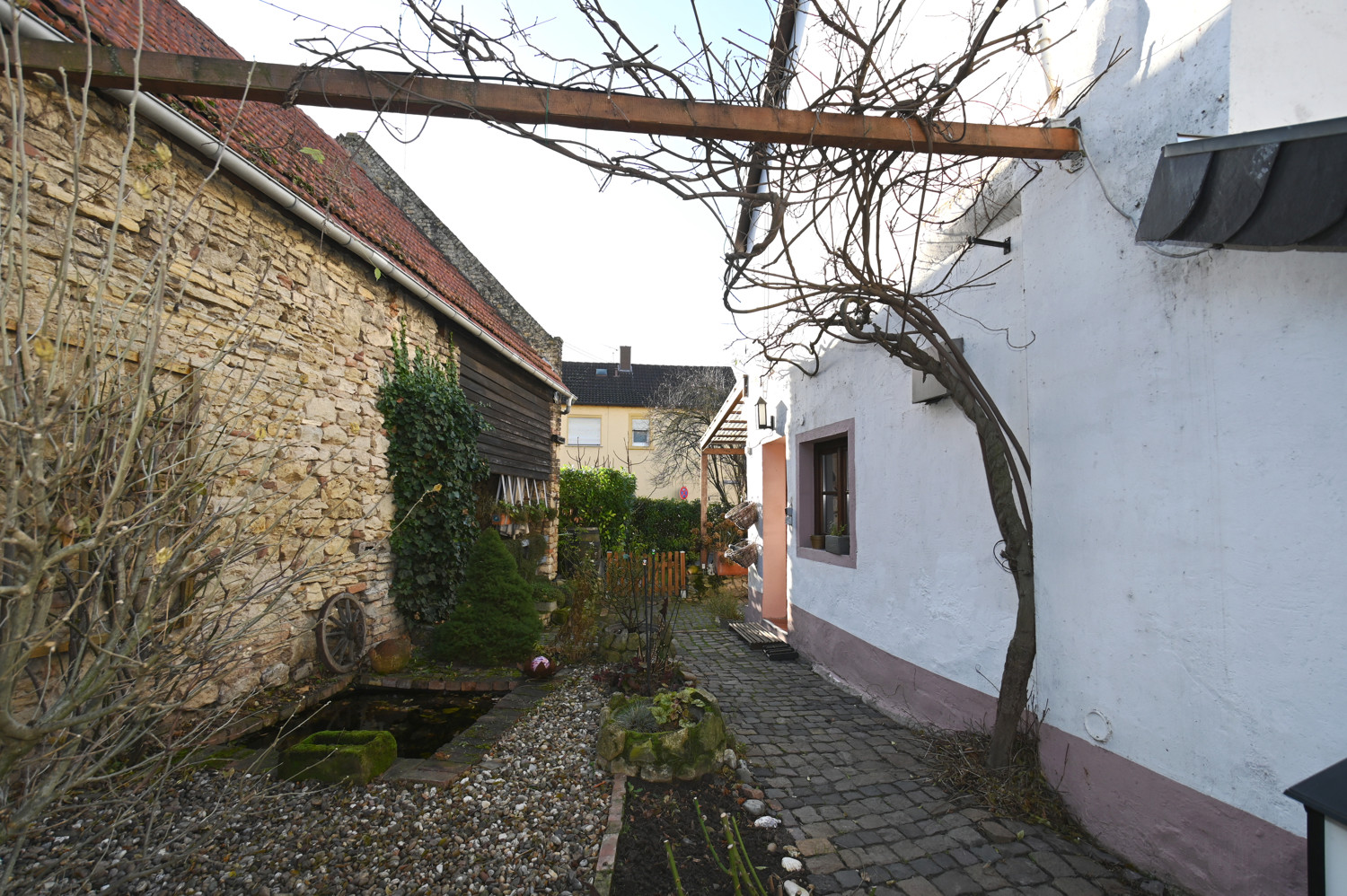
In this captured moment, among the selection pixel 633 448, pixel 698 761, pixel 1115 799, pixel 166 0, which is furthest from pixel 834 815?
pixel 633 448

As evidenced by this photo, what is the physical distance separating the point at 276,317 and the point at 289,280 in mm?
374

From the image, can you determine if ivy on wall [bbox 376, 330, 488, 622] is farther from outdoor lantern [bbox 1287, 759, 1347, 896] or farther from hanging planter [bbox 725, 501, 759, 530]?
outdoor lantern [bbox 1287, 759, 1347, 896]

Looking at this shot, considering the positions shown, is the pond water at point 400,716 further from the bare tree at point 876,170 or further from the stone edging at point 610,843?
the bare tree at point 876,170

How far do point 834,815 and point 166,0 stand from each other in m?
7.89

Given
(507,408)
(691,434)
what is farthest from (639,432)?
(507,408)

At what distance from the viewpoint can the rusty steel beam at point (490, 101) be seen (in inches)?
114

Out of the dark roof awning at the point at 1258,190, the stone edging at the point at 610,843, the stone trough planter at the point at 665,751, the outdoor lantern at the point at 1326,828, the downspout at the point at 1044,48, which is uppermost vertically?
the downspout at the point at 1044,48

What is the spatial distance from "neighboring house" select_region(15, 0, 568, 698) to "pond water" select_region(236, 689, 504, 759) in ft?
1.30

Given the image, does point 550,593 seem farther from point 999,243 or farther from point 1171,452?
point 1171,452

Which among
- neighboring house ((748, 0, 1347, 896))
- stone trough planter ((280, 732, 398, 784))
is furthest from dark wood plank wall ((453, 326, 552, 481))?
neighboring house ((748, 0, 1347, 896))

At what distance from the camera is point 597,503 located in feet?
52.7

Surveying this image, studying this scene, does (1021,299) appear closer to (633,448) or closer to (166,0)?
(166,0)

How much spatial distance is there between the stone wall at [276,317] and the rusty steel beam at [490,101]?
0.46m

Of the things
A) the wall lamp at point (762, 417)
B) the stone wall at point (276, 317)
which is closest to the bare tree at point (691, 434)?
the wall lamp at point (762, 417)
